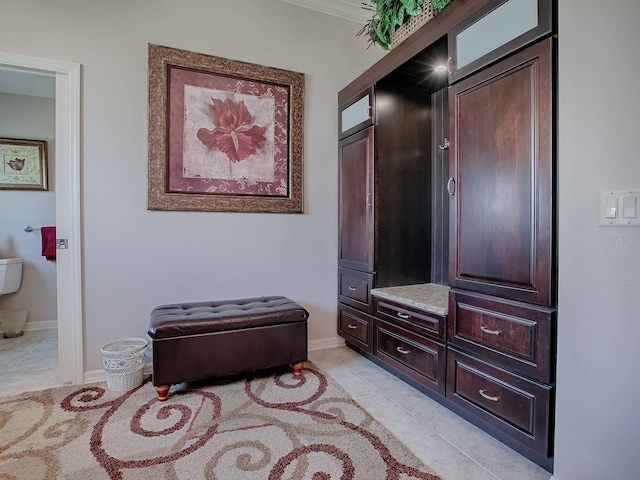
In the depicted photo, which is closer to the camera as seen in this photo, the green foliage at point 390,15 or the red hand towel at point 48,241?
the green foliage at point 390,15

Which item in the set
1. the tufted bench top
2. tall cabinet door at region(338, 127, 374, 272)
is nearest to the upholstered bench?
the tufted bench top

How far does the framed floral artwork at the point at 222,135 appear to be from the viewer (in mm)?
2502

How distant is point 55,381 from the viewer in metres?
2.35

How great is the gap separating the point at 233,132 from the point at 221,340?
1.60 metres

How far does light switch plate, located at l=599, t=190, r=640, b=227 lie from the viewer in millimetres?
1090

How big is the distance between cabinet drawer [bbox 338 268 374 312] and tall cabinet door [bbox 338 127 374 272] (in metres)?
0.06

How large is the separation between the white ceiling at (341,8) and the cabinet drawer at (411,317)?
255 centimetres

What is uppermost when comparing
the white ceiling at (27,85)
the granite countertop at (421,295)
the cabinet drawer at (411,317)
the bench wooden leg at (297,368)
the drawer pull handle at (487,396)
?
the white ceiling at (27,85)

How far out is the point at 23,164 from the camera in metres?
3.58

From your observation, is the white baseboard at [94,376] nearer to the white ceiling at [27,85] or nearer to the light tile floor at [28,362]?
the light tile floor at [28,362]

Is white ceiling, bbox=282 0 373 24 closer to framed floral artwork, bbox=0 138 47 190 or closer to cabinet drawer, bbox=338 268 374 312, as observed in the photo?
cabinet drawer, bbox=338 268 374 312

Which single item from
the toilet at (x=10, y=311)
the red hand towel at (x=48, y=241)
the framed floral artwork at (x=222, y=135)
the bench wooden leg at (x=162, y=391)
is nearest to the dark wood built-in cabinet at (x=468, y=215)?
the framed floral artwork at (x=222, y=135)

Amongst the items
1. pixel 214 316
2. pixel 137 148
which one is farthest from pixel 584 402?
pixel 137 148

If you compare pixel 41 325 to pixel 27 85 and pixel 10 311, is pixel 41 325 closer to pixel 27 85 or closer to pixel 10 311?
pixel 10 311
